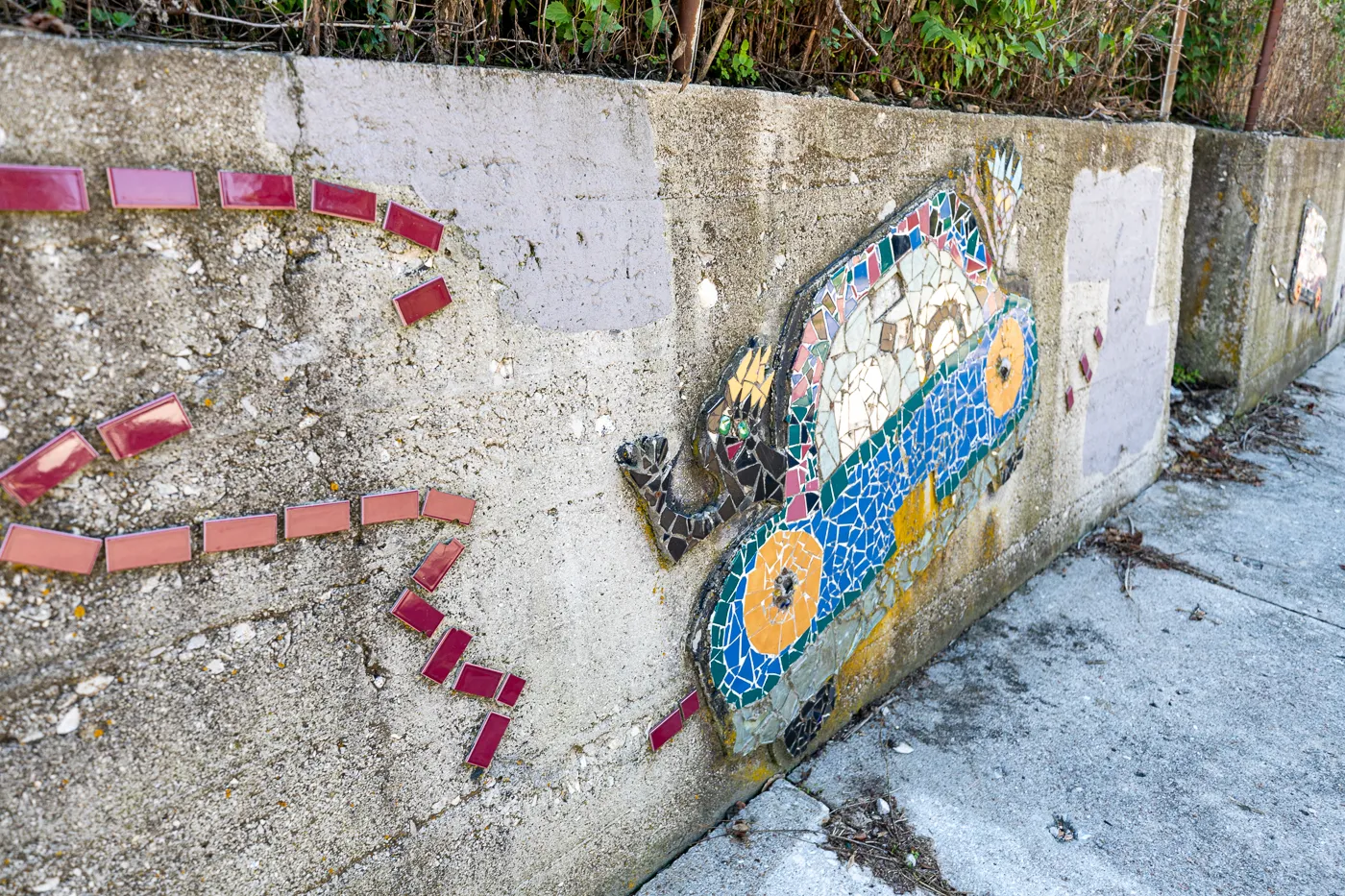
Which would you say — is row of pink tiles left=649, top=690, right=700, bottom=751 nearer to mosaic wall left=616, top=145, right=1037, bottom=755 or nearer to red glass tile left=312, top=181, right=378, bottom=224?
mosaic wall left=616, top=145, right=1037, bottom=755

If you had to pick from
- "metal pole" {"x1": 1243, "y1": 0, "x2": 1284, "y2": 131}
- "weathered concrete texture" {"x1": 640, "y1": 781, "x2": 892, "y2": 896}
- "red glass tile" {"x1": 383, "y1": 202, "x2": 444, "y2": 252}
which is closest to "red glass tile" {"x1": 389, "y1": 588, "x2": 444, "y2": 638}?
"red glass tile" {"x1": 383, "y1": 202, "x2": 444, "y2": 252}

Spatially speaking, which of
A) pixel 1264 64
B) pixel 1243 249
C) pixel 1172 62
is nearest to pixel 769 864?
pixel 1172 62

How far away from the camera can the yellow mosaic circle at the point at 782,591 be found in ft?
7.23

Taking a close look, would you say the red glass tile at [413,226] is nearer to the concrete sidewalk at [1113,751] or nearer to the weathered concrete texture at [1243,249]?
the concrete sidewalk at [1113,751]

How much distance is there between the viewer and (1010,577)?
3.48 meters

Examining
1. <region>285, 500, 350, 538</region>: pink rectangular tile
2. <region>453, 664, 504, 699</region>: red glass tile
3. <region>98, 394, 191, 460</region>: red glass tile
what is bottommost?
<region>453, 664, 504, 699</region>: red glass tile

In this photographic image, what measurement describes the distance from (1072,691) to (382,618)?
233cm

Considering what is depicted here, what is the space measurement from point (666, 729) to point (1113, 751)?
1.44 metres

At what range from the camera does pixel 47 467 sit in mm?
1149

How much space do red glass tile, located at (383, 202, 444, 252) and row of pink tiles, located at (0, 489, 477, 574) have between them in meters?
0.43

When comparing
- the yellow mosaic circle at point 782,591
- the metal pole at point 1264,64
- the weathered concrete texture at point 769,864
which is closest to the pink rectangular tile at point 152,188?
the yellow mosaic circle at point 782,591

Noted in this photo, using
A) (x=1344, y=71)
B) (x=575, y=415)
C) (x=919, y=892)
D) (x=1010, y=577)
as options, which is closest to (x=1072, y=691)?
(x=1010, y=577)

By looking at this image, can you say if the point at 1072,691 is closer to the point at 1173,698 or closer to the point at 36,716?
the point at 1173,698

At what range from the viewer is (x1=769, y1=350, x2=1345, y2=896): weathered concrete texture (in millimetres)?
2203
